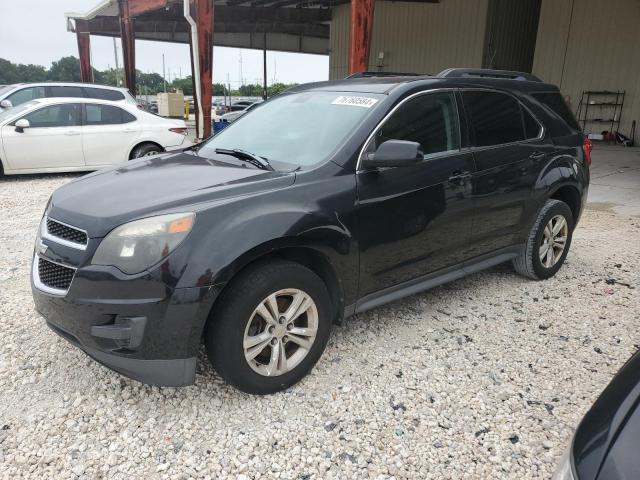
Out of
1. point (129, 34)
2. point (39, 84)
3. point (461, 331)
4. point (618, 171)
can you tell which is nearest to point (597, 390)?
point (461, 331)

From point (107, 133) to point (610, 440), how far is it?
9494 mm

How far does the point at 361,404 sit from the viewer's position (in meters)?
2.77

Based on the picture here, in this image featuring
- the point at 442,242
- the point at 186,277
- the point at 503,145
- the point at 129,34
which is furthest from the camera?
the point at 129,34

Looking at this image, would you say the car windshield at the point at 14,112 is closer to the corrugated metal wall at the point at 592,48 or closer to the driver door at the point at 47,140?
the driver door at the point at 47,140

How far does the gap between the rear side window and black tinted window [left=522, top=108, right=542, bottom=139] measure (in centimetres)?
22

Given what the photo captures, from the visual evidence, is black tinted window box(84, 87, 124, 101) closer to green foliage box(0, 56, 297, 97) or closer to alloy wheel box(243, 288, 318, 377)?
alloy wheel box(243, 288, 318, 377)

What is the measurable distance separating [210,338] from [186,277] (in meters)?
0.38

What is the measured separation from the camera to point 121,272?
234 cm

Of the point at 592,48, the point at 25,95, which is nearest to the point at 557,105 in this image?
the point at 25,95

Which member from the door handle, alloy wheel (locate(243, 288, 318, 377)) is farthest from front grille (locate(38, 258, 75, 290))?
the door handle

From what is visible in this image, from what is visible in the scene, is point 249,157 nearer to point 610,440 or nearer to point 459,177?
point 459,177

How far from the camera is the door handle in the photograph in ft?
11.3

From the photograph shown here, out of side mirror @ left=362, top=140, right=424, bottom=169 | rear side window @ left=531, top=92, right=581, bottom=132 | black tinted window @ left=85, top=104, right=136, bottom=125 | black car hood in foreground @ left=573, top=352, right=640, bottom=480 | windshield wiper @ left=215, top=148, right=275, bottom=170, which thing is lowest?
black car hood in foreground @ left=573, top=352, right=640, bottom=480

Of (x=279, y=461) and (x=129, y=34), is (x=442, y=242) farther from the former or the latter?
(x=129, y=34)
